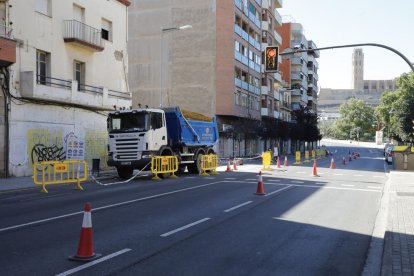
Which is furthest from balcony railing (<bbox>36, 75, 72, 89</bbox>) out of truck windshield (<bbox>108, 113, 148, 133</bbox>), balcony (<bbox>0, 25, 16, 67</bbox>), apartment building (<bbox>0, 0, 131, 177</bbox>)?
truck windshield (<bbox>108, 113, 148, 133</bbox>)

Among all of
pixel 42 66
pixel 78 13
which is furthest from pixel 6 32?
pixel 78 13

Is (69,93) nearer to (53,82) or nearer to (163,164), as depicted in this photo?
(53,82)

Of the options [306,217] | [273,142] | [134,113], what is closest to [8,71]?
[134,113]

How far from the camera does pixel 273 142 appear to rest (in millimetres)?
72062

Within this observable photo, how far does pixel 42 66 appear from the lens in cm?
2395

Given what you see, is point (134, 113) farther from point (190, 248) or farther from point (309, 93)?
point (309, 93)

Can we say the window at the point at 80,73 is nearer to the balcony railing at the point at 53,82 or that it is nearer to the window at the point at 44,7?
the balcony railing at the point at 53,82

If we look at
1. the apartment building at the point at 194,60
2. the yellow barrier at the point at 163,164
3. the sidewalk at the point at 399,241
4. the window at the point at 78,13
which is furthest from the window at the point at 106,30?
the sidewalk at the point at 399,241

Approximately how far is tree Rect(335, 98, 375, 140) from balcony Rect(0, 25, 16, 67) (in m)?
146

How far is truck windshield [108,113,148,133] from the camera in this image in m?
20.3

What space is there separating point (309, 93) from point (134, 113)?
293ft

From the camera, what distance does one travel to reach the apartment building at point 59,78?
69.7 ft

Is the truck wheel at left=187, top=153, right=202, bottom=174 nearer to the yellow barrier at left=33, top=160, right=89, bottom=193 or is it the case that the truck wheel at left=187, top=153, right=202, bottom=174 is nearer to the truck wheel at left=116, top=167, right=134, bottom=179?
the truck wheel at left=116, top=167, right=134, bottom=179

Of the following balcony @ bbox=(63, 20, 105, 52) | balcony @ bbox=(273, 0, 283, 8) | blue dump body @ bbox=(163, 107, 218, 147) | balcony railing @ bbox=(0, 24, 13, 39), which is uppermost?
balcony @ bbox=(273, 0, 283, 8)
